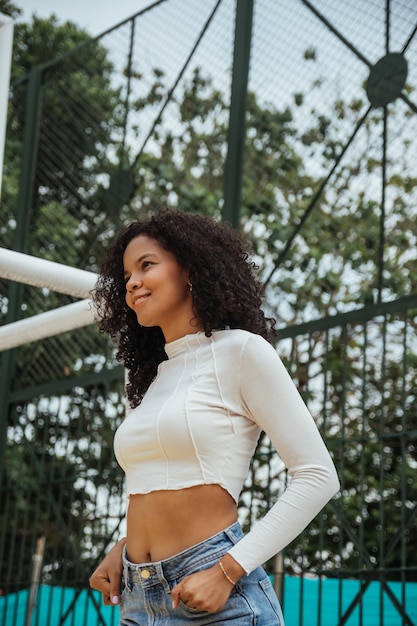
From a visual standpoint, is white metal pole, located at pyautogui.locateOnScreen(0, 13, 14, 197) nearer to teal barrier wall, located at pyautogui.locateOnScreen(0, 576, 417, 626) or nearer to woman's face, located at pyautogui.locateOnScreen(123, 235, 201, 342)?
woman's face, located at pyautogui.locateOnScreen(123, 235, 201, 342)

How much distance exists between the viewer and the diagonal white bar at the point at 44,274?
2.54 meters

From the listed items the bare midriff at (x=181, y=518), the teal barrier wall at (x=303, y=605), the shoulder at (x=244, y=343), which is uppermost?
the teal barrier wall at (x=303, y=605)

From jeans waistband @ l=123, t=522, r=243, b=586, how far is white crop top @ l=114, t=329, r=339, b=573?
0.04 m

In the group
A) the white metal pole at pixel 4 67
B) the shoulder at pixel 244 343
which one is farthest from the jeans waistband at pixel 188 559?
the white metal pole at pixel 4 67

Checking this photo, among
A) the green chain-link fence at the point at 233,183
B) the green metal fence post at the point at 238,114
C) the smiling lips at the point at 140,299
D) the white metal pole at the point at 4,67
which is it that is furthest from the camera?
the green metal fence post at the point at 238,114

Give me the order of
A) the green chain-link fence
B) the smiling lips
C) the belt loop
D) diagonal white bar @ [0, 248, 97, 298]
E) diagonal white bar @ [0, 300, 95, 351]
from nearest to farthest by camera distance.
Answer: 1. the belt loop
2. the smiling lips
3. diagonal white bar @ [0, 248, 97, 298]
4. diagonal white bar @ [0, 300, 95, 351]
5. the green chain-link fence

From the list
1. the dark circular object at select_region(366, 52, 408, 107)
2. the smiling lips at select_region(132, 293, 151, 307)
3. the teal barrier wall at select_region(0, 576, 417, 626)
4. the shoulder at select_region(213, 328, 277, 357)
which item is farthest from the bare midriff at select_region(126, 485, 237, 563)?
the dark circular object at select_region(366, 52, 408, 107)

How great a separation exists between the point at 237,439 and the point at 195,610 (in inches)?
10.5

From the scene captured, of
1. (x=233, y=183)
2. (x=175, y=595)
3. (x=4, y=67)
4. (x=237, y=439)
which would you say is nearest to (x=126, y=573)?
(x=175, y=595)

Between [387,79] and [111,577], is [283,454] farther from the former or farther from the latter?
[387,79]

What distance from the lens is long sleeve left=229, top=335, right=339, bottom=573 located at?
155 cm

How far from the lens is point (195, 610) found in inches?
60.3

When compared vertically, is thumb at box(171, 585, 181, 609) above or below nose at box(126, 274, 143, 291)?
below

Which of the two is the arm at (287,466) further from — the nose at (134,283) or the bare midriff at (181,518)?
the nose at (134,283)
